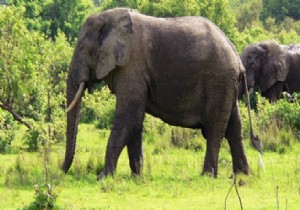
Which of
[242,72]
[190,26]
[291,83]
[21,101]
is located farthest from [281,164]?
[291,83]

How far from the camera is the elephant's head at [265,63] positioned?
24698mm

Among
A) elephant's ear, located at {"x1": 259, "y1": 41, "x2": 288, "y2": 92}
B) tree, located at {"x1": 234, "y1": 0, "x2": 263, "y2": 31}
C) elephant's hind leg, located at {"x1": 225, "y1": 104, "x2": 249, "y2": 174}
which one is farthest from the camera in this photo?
tree, located at {"x1": 234, "y1": 0, "x2": 263, "y2": 31}

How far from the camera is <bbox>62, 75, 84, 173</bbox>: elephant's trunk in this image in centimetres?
1287

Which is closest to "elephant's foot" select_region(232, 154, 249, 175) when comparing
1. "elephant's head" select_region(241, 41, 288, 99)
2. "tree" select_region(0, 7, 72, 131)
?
"tree" select_region(0, 7, 72, 131)

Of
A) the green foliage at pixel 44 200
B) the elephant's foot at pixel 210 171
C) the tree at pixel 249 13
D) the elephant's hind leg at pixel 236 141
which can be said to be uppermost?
the tree at pixel 249 13

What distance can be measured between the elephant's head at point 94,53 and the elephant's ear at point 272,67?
12.5m

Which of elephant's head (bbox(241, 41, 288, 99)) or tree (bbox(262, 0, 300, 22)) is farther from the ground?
tree (bbox(262, 0, 300, 22))

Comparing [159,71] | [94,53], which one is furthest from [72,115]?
[159,71]

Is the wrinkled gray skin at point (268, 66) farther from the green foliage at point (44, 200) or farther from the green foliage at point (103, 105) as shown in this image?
the green foliage at point (44, 200)

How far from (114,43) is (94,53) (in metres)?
0.45

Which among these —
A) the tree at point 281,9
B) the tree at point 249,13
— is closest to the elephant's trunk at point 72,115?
the tree at point 249,13

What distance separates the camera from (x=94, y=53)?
12.9 m

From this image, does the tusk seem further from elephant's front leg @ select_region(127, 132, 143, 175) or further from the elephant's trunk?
elephant's front leg @ select_region(127, 132, 143, 175)

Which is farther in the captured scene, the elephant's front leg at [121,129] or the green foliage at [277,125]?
the green foliage at [277,125]
